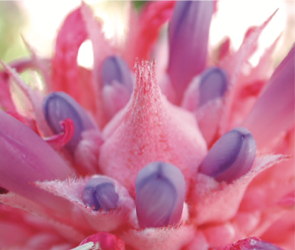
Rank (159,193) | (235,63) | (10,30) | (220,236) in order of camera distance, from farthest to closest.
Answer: (10,30) → (235,63) → (220,236) → (159,193)

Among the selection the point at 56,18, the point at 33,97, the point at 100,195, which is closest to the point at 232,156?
the point at 100,195

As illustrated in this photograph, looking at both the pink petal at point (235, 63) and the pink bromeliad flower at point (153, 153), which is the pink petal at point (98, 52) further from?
the pink petal at point (235, 63)

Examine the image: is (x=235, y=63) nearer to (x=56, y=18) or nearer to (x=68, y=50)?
(x=68, y=50)

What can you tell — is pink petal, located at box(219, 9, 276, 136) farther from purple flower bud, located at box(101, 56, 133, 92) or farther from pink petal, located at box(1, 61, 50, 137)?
pink petal, located at box(1, 61, 50, 137)

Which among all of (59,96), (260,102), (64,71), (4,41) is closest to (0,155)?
(59,96)

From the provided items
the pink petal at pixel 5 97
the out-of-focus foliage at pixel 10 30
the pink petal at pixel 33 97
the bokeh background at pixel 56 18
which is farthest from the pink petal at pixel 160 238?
the out-of-focus foliage at pixel 10 30

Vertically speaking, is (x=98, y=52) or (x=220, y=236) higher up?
(x=98, y=52)

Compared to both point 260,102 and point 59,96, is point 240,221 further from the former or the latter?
point 59,96
